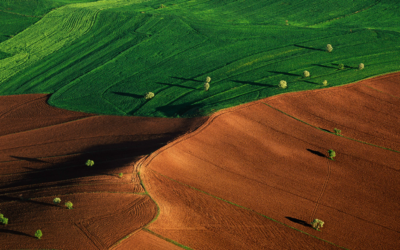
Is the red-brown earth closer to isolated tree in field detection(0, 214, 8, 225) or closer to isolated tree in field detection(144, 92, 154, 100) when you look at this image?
isolated tree in field detection(0, 214, 8, 225)

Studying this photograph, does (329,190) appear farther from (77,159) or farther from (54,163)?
(54,163)

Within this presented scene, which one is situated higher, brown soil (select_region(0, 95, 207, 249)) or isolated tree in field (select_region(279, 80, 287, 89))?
isolated tree in field (select_region(279, 80, 287, 89))

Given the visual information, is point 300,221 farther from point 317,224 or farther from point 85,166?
point 85,166

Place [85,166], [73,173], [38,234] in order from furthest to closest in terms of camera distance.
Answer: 1. [85,166]
2. [73,173]
3. [38,234]

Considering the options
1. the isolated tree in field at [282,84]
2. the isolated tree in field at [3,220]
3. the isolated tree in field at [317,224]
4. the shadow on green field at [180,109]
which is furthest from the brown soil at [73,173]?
the isolated tree in field at [282,84]

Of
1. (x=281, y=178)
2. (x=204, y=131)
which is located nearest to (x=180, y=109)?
(x=204, y=131)

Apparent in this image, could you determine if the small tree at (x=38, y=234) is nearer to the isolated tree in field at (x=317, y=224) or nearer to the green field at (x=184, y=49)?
the isolated tree in field at (x=317, y=224)

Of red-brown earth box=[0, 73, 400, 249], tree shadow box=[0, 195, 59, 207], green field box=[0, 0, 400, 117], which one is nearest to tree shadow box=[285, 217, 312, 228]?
red-brown earth box=[0, 73, 400, 249]

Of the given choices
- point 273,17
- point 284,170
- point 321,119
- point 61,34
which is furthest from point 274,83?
point 61,34
